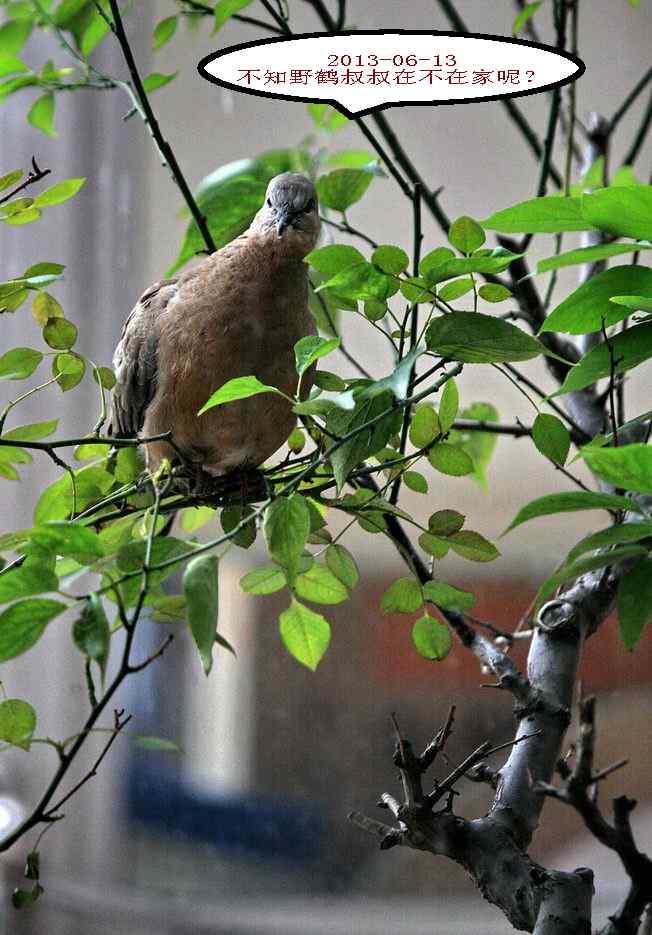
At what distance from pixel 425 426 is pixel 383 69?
17 cm

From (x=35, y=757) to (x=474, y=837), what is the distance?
33.3 inches

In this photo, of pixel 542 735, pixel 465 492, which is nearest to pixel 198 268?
pixel 542 735

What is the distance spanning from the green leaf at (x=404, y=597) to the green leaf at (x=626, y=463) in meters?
0.17

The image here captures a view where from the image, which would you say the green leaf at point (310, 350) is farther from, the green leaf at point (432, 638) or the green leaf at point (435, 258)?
the green leaf at point (432, 638)

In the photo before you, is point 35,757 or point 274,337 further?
point 35,757

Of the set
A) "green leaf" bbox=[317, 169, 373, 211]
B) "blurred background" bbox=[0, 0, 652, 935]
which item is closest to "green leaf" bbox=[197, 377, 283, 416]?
"green leaf" bbox=[317, 169, 373, 211]

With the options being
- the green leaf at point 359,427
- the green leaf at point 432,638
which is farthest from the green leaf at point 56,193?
the green leaf at point 432,638

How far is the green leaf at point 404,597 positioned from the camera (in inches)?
Result: 18.4

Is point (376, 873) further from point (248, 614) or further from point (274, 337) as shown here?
point (274, 337)

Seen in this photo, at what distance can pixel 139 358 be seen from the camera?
562mm

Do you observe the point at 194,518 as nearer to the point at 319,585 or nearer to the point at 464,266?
the point at 319,585

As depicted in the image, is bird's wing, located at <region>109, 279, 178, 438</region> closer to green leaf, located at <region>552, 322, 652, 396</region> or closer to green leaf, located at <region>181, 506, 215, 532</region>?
green leaf, located at <region>181, 506, 215, 532</region>

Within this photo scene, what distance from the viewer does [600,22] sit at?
98 centimetres

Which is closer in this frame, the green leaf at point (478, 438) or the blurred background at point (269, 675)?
the green leaf at point (478, 438)
